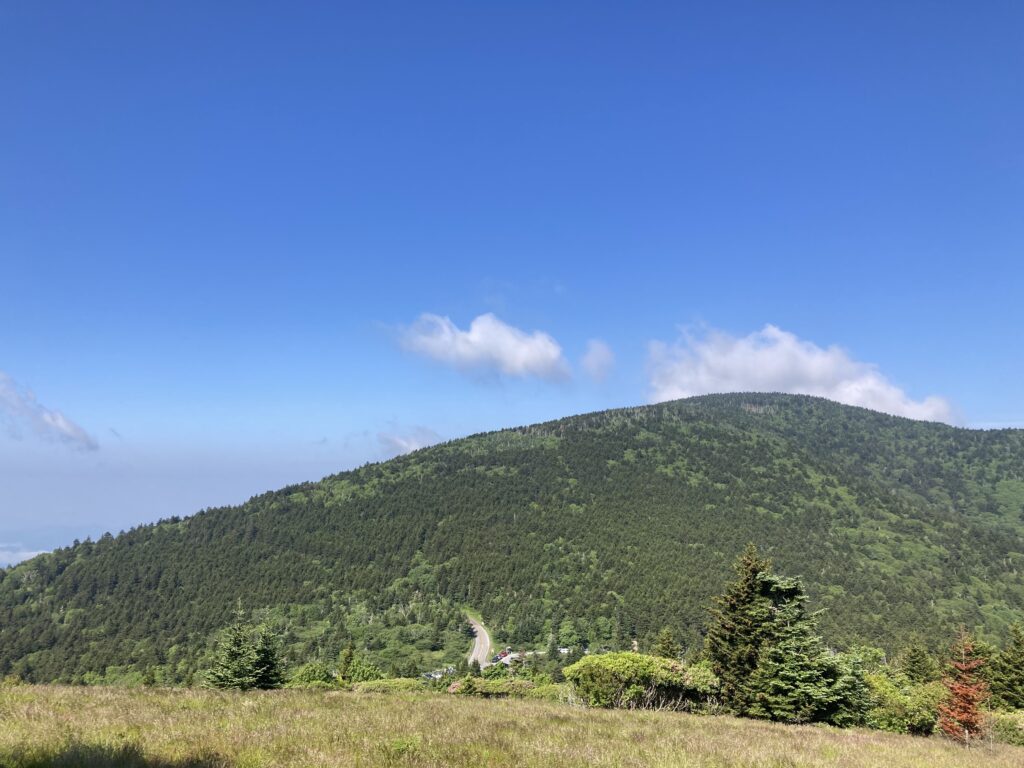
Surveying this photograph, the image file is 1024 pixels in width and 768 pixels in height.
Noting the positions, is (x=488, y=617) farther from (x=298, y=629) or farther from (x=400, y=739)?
(x=400, y=739)

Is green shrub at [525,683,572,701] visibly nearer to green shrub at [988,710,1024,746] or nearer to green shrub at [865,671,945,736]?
green shrub at [865,671,945,736]

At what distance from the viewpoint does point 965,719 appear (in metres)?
27.7

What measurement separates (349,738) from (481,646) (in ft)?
532

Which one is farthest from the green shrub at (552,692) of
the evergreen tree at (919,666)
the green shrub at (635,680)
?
the evergreen tree at (919,666)

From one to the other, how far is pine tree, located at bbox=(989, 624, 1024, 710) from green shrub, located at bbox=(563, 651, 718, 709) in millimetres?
50708

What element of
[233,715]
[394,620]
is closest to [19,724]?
[233,715]

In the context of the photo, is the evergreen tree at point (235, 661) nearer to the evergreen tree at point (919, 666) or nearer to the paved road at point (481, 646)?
the evergreen tree at point (919, 666)

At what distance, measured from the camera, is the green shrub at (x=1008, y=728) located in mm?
28891

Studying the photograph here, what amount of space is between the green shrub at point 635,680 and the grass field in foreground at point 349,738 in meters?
20.3

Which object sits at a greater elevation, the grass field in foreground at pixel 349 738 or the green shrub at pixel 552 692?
the grass field in foreground at pixel 349 738

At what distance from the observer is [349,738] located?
8031 millimetres

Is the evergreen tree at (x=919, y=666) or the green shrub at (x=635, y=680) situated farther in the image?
the evergreen tree at (x=919, y=666)

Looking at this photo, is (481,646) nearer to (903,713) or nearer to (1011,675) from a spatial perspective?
(1011,675)

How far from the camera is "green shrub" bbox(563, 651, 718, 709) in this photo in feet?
106
